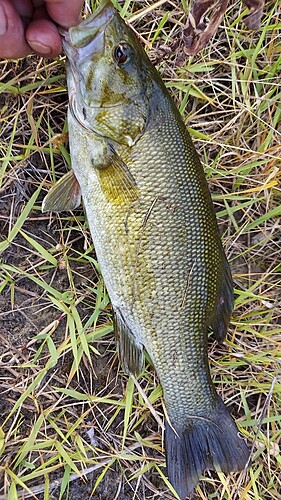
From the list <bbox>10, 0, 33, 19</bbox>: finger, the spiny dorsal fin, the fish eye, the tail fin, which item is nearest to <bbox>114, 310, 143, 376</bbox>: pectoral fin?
the tail fin

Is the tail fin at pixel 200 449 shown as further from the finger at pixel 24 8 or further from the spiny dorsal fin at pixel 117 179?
the finger at pixel 24 8

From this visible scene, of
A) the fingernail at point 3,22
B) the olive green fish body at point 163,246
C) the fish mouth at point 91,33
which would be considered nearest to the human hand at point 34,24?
the fingernail at point 3,22

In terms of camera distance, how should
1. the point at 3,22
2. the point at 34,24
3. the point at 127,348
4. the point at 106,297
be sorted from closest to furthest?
the point at 3,22, the point at 34,24, the point at 127,348, the point at 106,297

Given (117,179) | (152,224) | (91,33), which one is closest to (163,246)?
(152,224)

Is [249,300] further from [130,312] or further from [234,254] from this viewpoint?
[130,312]

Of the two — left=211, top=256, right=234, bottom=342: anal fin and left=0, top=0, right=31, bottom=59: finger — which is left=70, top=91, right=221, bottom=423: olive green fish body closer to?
left=211, top=256, right=234, bottom=342: anal fin

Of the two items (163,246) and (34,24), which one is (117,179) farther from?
(34,24)
